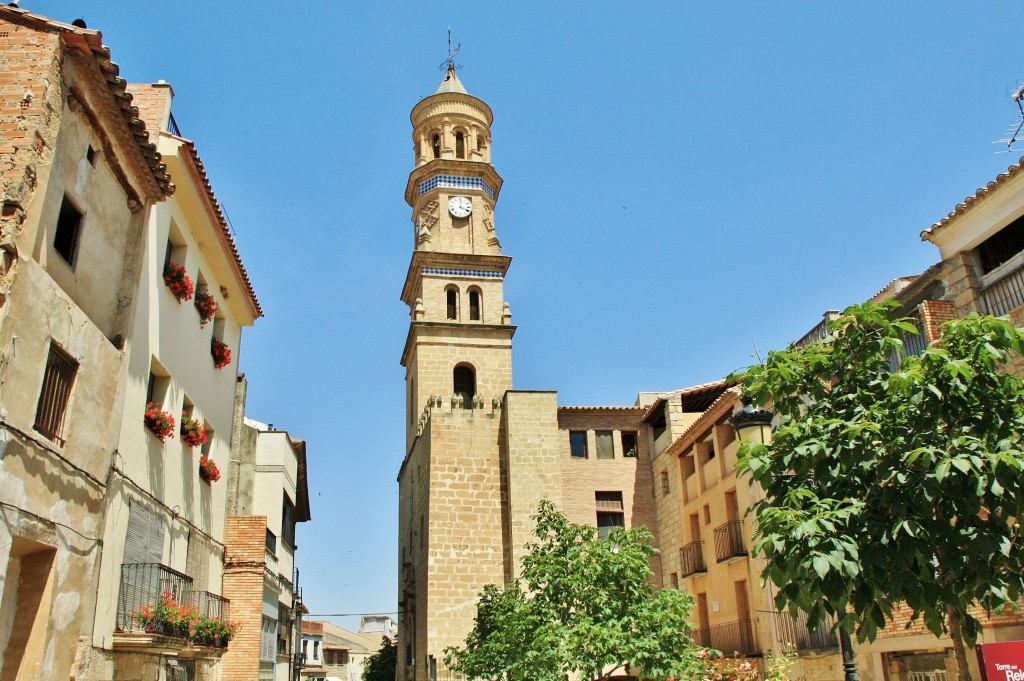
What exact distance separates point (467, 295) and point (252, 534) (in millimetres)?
15520

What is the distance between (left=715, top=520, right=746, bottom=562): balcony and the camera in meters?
21.4

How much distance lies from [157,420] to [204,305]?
3.11 metres

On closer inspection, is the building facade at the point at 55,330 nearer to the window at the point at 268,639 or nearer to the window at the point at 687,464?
the window at the point at 268,639

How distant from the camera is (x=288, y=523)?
27.4 m

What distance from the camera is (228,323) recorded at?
1689 cm

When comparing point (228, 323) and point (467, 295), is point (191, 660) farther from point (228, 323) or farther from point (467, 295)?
point (467, 295)

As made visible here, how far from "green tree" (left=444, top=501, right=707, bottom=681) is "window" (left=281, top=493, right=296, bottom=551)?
973 centimetres

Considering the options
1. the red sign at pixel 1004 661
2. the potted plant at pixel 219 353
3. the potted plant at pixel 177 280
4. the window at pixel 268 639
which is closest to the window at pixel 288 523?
the window at pixel 268 639

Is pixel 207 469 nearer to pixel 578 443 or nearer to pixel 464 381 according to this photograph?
pixel 464 381

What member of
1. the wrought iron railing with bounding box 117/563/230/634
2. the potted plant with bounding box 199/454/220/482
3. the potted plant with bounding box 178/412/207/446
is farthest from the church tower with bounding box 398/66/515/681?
the wrought iron railing with bounding box 117/563/230/634

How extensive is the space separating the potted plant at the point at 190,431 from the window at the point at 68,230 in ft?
14.8

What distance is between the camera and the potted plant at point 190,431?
1346 cm

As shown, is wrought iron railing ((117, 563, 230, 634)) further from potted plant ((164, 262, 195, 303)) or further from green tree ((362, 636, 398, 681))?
green tree ((362, 636, 398, 681))

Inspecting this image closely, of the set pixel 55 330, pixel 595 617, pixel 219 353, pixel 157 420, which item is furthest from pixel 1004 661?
pixel 219 353
